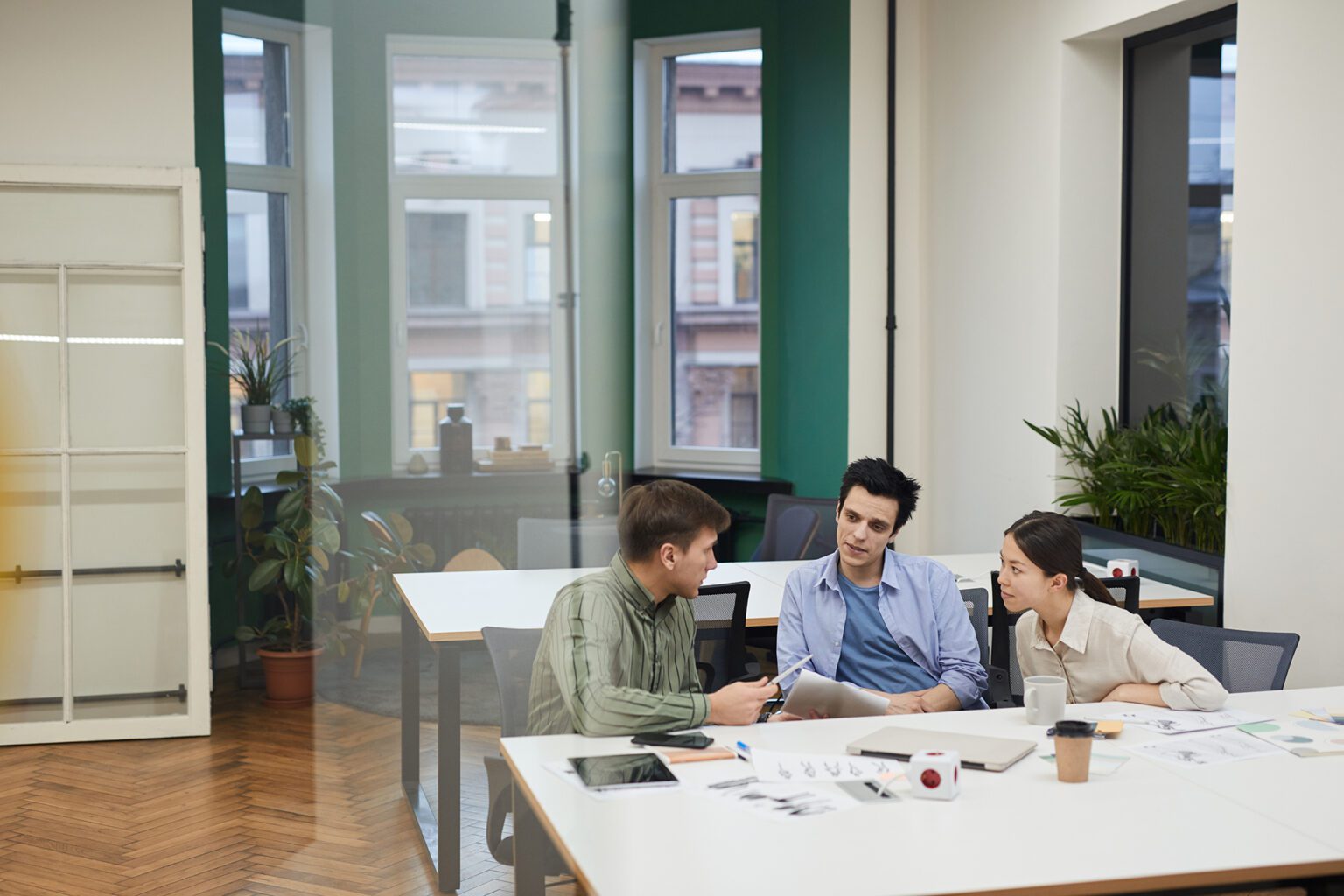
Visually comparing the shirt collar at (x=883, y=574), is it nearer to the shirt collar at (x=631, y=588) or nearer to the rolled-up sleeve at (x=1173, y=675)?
the rolled-up sleeve at (x=1173, y=675)

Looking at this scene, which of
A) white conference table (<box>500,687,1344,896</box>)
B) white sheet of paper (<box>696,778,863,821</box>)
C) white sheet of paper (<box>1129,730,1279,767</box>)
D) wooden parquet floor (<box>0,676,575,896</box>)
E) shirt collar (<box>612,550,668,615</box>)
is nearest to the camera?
shirt collar (<box>612,550,668,615</box>)

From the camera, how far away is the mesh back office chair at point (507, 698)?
182cm

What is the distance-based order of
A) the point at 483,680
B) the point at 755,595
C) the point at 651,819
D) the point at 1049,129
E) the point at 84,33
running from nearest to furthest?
→ the point at 651,819
the point at 483,680
the point at 755,595
the point at 84,33
the point at 1049,129

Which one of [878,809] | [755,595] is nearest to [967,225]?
[755,595]

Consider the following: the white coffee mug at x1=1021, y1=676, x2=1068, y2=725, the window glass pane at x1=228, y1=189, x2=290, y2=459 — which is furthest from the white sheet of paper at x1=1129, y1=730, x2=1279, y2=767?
the window glass pane at x1=228, y1=189, x2=290, y2=459

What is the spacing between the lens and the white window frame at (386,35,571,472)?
0.83m

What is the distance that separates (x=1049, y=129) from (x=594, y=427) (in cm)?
346

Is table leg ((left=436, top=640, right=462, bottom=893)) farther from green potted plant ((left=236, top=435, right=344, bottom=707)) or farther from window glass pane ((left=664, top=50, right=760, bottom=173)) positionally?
window glass pane ((left=664, top=50, right=760, bottom=173))

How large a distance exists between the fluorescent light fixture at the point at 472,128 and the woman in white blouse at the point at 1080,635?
→ 150 centimetres

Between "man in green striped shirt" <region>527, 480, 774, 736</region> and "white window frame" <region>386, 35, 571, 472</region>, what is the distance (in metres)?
0.63

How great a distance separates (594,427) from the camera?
0.84 meters

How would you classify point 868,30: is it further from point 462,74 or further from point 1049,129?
point 462,74

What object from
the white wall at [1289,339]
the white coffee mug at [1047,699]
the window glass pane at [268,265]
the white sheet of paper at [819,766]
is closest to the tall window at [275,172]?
the window glass pane at [268,265]

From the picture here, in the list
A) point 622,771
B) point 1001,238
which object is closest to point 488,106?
point 622,771
